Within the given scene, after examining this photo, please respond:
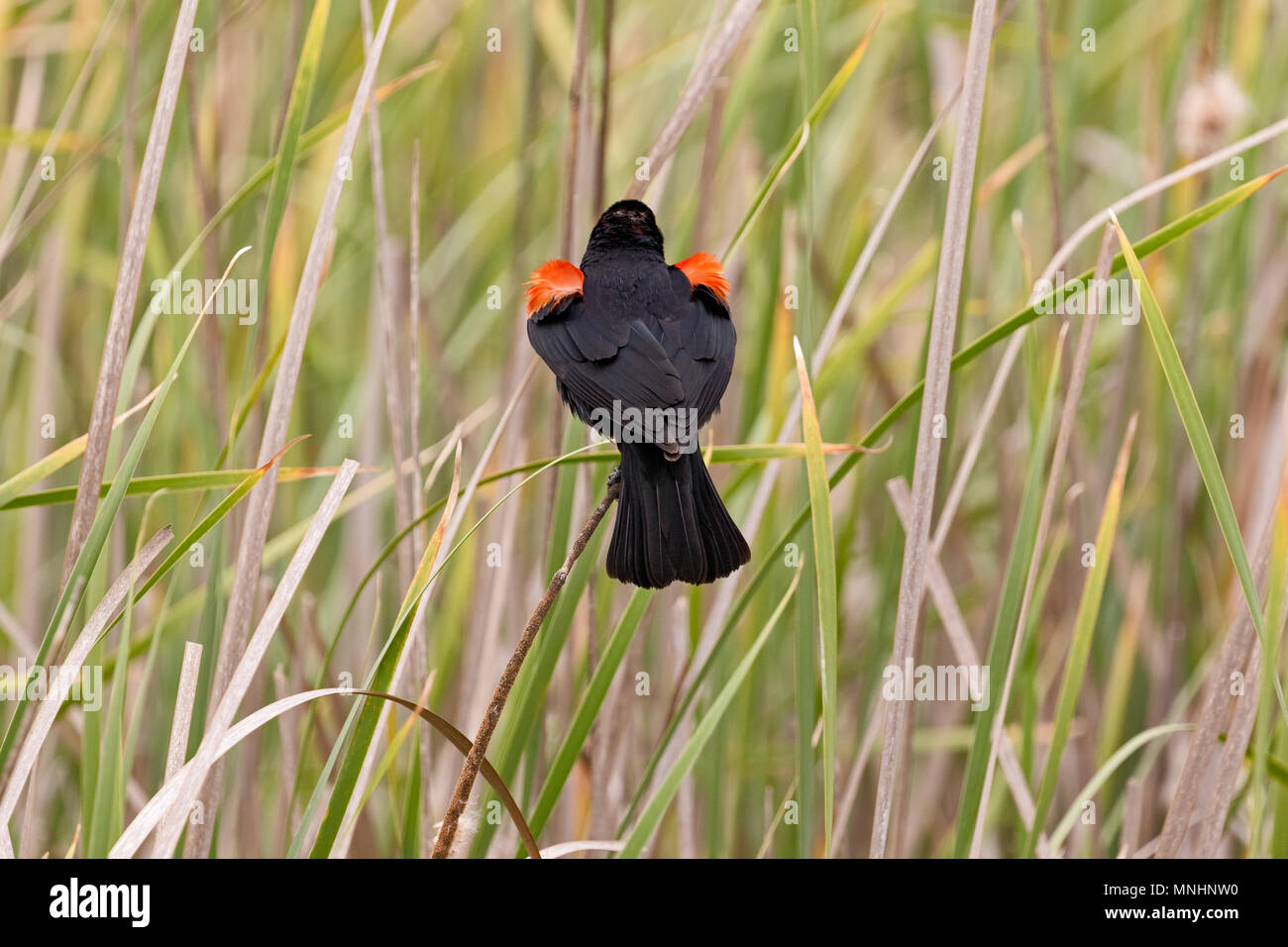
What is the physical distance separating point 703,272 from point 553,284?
0.58 ft

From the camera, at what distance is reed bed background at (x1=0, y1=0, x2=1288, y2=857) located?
1.08 meters

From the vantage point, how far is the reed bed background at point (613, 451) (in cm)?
108

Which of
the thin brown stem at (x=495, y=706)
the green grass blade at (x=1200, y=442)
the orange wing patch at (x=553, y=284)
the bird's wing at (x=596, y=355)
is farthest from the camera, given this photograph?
the orange wing patch at (x=553, y=284)

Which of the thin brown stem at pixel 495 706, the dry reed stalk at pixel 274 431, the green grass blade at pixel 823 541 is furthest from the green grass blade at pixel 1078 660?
the dry reed stalk at pixel 274 431

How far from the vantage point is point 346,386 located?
2.04m

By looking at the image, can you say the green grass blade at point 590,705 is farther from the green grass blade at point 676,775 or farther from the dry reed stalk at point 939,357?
the dry reed stalk at point 939,357

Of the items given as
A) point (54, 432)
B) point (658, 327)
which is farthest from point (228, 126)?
point (658, 327)

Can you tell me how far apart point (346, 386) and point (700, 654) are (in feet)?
3.50

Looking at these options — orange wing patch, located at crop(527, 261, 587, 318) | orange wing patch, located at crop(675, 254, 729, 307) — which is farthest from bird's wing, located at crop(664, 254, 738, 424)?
orange wing patch, located at crop(527, 261, 587, 318)

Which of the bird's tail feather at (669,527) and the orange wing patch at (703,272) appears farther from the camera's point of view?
the orange wing patch at (703,272)

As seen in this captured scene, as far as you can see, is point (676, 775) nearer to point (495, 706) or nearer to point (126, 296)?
point (495, 706)

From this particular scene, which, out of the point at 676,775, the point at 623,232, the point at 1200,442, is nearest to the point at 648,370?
the point at 623,232

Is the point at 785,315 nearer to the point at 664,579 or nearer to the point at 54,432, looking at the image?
the point at 664,579

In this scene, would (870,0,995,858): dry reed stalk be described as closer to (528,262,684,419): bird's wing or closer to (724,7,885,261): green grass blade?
(724,7,885,261): green grass blade
